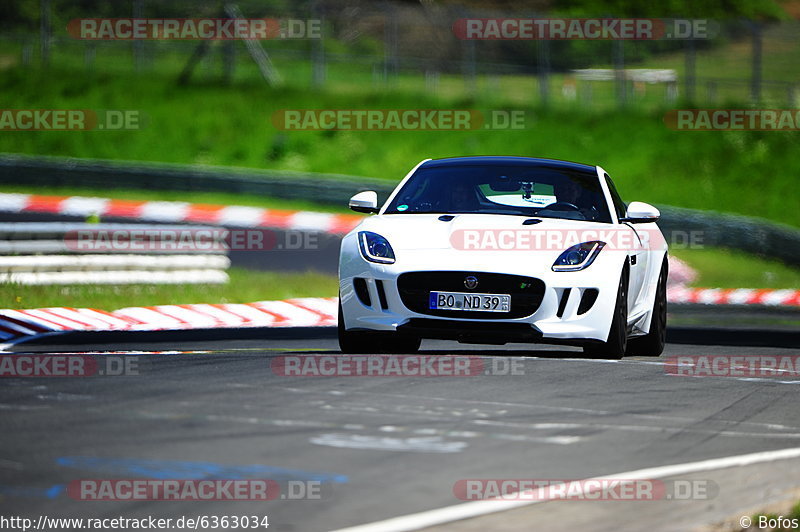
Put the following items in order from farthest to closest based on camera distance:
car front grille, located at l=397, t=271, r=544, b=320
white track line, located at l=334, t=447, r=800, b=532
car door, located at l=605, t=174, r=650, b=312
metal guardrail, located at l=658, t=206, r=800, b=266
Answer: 1. metal guardrail, located at l=658, t=206, r=800, b=266
2. car door, located at l=605, t=174, r=650, b=312
3. car front grille, located at l=397, t=271, r=544, b=320
4. white track line, located at l=334, t=447, r=800, b=532

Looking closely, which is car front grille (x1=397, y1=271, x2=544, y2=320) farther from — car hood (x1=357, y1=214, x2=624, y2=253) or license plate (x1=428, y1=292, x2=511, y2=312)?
car hood (x1=357, y1=214, x2=624, y2=253)

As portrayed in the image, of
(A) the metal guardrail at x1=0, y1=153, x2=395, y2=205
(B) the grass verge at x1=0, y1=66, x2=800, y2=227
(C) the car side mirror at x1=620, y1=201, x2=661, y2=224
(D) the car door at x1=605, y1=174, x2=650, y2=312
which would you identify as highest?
(B) the grass verge at x1=0, y1=66, x2=800, y2=227

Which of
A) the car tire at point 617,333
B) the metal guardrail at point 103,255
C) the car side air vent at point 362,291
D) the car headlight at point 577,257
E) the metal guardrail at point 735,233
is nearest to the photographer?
the car headlight at point 577,257

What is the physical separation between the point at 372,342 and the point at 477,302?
1.05m

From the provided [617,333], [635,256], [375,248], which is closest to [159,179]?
[635,256]

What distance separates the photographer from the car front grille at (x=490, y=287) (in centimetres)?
983

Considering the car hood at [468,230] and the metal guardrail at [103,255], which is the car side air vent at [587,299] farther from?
the metal guardrail at [103,255]

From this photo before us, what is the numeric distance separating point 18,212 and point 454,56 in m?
21.7

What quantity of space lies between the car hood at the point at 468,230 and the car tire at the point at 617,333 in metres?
0.40

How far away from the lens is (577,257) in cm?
1003

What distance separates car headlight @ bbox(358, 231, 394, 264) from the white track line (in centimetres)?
355

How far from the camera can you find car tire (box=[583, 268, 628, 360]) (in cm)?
1020

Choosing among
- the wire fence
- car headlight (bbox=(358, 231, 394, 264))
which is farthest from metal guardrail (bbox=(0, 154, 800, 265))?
car headlight (bbox=(358, 231, 394, 264))

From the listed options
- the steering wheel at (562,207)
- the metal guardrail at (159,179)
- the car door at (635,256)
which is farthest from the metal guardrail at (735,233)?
the steering wheel at (562,207)
